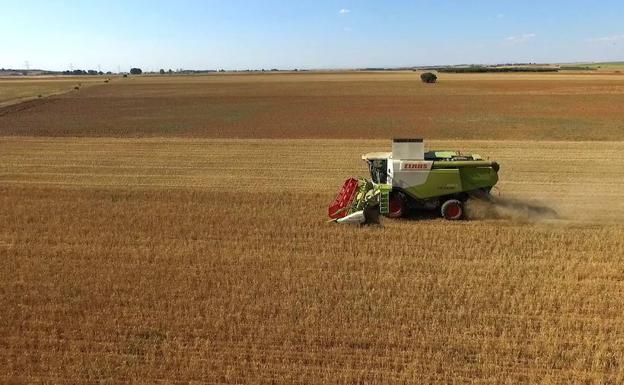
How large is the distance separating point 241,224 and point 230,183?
4.60 metres

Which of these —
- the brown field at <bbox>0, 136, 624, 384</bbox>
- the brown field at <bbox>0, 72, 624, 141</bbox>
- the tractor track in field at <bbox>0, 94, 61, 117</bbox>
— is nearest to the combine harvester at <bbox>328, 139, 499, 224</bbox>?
the brown field at <bbox>0, 136, 624, 384</bbox>

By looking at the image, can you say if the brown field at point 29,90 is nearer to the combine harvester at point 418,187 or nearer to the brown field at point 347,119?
the brown field at point 347,119

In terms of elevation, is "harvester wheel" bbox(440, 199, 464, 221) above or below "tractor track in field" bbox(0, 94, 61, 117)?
below

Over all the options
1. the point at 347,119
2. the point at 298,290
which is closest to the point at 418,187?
the point at 298,290

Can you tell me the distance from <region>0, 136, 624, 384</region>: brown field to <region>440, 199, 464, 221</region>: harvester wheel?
1.11 feet

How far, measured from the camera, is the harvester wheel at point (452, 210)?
1142cm

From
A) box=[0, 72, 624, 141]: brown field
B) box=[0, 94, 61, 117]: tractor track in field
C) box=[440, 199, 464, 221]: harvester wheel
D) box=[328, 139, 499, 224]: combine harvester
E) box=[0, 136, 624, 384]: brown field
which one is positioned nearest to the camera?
box=[0, 136, 624, 384]: brown field

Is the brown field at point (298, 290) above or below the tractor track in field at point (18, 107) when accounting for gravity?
below

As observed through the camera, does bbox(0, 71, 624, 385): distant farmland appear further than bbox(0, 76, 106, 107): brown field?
No

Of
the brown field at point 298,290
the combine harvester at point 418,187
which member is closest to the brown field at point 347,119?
the brown field at point 298,290

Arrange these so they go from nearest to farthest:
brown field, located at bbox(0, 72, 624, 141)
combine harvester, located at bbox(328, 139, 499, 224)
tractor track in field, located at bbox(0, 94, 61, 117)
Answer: combine harvester, located at bbox(328, 139, 499, 224) < brown field, located at bbox(0, 72, 624, 141) < tractor track in field, located at bbox(0, 94, 61, 117)

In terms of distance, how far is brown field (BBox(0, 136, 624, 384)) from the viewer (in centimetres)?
639

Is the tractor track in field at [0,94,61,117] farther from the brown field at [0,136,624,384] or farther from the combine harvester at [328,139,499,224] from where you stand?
the combine harvester at [328,139,499,224]

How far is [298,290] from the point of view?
8.26m
